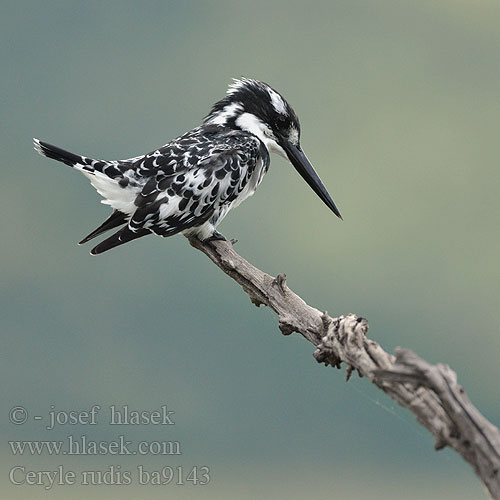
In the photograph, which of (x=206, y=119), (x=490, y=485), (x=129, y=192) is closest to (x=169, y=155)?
(x=129, y=192)

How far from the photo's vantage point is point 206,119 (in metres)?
3.91

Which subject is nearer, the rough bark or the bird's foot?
the rough bark

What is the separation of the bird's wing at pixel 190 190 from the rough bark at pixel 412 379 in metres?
0.72

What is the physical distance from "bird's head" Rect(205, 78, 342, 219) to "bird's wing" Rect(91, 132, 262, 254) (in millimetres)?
222

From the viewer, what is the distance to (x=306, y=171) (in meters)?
3.88

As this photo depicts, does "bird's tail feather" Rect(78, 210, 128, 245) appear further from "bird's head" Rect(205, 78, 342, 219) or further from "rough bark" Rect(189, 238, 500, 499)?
"rough bark" Rect(189, 238, 500, 499)

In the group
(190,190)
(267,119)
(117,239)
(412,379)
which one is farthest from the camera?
(267,119)

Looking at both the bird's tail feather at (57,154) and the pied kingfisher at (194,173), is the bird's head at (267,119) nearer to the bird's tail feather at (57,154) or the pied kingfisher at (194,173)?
the pied kingfisher at (194,173)

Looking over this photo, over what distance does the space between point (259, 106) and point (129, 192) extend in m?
0.87

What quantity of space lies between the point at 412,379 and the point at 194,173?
1.77m

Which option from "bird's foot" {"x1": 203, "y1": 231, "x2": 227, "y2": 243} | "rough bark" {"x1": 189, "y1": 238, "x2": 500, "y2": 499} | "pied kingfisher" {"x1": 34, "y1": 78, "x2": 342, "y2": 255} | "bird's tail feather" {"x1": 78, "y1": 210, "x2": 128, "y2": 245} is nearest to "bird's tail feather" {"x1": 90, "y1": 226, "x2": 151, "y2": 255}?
"pied kingfisher" {"x1": 34, "y1": 78, "x2": 342, "y2": 255}

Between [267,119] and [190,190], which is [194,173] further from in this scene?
[267,119]

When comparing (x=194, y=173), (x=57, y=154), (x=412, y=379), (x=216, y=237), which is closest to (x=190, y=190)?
(x=194, y=173)

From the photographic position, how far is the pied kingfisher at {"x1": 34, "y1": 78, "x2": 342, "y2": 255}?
3.36 meters
